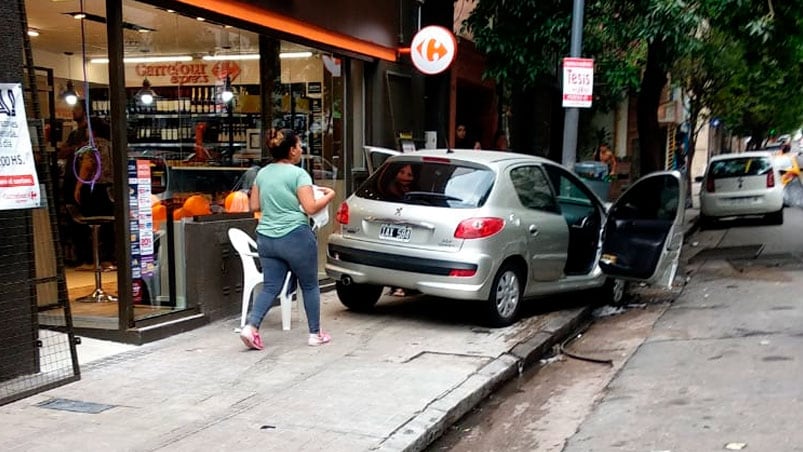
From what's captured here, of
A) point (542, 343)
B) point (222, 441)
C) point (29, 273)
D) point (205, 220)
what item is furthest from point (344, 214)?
point (222, 441)

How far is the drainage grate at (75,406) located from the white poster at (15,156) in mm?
1340

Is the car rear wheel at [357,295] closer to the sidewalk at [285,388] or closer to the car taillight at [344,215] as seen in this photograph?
the sidewalk at [285,388]

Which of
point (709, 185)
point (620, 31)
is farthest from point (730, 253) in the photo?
point (709, 185)

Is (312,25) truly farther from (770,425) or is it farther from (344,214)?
(770,425)

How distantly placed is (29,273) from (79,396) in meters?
0.97

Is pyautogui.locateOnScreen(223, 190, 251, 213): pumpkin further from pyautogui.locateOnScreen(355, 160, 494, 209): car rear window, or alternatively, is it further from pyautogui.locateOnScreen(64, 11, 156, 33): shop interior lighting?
pyautogui.locateOnScreen(64, 11, 156, 33): shop interior lighting

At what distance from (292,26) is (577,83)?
12.1ft

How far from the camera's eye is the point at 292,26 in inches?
364

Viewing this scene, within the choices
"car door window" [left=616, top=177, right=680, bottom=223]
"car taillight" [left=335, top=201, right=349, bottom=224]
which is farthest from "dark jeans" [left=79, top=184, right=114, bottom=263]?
"car door window" [left=616, top=177, right=680, bottom=223]

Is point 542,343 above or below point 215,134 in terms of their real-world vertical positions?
below

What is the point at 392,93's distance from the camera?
1167cm

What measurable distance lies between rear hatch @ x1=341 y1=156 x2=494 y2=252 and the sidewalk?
91 centimetres

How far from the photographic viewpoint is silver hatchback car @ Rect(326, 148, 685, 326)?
7469 millimetres

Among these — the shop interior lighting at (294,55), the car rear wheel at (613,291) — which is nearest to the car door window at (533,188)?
the car rear wheel at (613,291)
